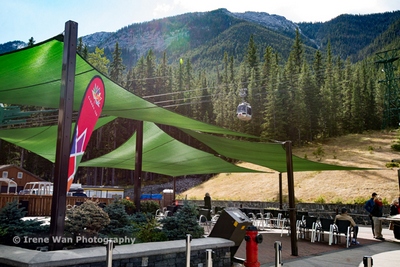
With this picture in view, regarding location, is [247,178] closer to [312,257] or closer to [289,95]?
[289,95]

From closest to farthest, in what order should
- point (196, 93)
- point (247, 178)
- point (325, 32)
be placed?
point (247, 178)
point (196, 93)
point (325, 32)

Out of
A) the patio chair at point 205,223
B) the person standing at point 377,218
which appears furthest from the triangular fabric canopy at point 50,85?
the person standing at point 377,218

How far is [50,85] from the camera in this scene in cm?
611

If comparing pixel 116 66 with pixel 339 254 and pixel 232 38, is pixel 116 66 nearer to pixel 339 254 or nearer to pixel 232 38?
pixel 339 254

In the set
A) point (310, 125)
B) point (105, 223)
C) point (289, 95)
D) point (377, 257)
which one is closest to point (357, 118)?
point (310, 125)

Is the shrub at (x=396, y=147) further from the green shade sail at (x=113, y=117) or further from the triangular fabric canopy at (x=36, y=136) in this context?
the triangular fabric canopy at (x=36, y=136)

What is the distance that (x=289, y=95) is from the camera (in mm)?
47188

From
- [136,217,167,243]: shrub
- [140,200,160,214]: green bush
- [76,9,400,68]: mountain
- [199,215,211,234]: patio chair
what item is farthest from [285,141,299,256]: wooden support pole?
[76,9,400,68]: mountain

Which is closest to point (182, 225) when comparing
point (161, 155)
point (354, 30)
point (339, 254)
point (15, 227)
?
point (15, 227)

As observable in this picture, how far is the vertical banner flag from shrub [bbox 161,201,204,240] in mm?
2104

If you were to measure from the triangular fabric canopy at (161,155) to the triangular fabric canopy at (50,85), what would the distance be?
2341 millimetres

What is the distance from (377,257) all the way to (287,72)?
4704 centimetres

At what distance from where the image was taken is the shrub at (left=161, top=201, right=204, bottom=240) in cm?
602

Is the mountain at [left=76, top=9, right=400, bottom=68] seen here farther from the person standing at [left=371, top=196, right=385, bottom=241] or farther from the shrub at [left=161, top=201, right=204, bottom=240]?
the shrub at [left=161, top=201, right=204, bottom=240]
